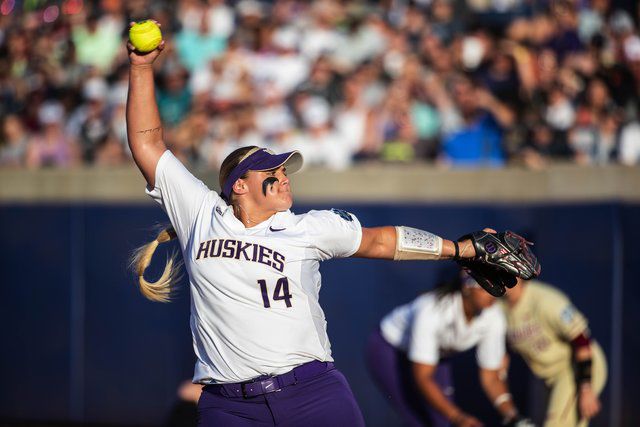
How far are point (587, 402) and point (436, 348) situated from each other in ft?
3.70

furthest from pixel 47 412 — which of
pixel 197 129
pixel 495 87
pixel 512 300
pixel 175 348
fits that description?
pixel 495 87

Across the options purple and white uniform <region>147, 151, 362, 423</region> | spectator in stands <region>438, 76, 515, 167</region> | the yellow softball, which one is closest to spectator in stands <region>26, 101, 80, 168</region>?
spectator in stands <region>438, 76, 515, 167</region>

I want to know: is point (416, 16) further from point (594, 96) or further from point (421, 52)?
point (594, 96)

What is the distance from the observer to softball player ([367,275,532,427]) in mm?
6520


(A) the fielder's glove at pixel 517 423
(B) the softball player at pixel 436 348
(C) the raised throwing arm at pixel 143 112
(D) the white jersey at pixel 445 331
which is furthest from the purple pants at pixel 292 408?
(A) the fielder's glove at pixel 517 423

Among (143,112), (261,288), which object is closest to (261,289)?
(261,288)

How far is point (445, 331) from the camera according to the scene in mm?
6645

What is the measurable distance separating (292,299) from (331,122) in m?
5.66

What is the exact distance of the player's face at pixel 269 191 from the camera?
13.8ft

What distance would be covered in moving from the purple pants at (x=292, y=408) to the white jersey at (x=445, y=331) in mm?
2418

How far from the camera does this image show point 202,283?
4.18 metres

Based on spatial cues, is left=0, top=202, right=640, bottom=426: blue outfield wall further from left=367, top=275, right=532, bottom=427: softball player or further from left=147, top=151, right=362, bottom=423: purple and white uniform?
left=147, top=151, right=362, bottom=423: purple and white uniform

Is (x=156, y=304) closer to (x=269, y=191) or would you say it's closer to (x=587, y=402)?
(x=587, y=402)

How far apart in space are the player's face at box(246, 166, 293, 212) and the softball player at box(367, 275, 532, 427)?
2498mm
